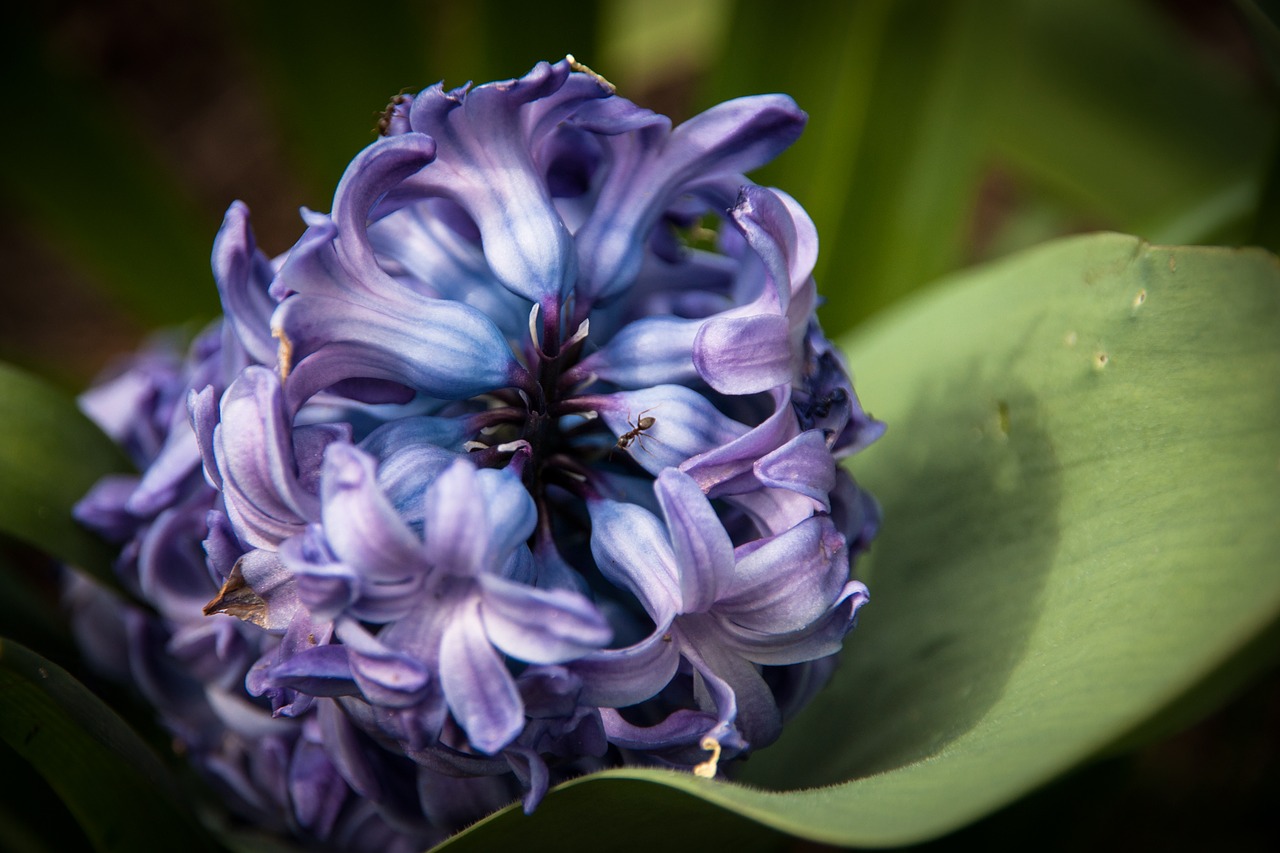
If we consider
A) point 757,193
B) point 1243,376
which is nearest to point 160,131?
point 757,193

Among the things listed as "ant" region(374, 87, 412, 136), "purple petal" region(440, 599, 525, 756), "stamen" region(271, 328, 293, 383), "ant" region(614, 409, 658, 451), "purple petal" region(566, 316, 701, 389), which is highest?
"ant" region(374, 87, 412, 136)

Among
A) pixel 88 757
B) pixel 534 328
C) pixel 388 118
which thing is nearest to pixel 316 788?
pixel 88 757

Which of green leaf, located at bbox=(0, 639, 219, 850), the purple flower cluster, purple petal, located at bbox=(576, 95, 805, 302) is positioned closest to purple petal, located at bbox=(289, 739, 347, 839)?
the purple flower cluster

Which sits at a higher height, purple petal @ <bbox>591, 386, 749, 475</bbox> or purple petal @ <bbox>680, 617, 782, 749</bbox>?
purple petal @ <bbox>591, 386, 749, 475</bbox>

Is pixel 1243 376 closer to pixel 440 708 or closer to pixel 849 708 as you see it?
pixel 849 708

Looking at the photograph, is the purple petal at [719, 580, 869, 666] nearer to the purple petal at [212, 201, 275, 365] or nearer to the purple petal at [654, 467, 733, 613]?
the purple petal at [654, 467, 733, 613]

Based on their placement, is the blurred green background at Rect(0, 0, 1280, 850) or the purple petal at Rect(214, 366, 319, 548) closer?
the purple petal at Rect(214, 366, 319, 548)

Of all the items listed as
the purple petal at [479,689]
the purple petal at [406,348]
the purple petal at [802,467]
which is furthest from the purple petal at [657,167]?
the purple petal at [479,689]
